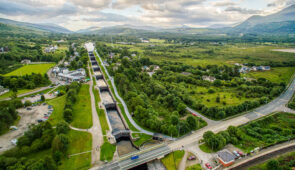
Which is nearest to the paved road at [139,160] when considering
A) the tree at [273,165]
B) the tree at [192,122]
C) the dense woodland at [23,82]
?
the tree at [192,122]

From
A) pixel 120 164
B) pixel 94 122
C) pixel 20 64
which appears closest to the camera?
pixel 120 164

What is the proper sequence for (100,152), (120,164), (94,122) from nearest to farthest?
(120,164)
(100,152)
(94,122)

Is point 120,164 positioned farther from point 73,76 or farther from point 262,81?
point 262,81

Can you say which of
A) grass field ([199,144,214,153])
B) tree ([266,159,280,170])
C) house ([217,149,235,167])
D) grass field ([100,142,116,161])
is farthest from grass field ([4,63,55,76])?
tree ([266,159,280,170])

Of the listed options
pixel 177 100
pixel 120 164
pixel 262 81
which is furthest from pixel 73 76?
pixel 262 81

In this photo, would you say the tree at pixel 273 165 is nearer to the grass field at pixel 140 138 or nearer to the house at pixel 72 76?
the grass field at pixel 140 138

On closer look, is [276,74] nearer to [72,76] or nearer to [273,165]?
[273,165]

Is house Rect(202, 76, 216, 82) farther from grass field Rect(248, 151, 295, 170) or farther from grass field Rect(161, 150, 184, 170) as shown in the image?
grass field Rect(161, 150, 184, 170)
